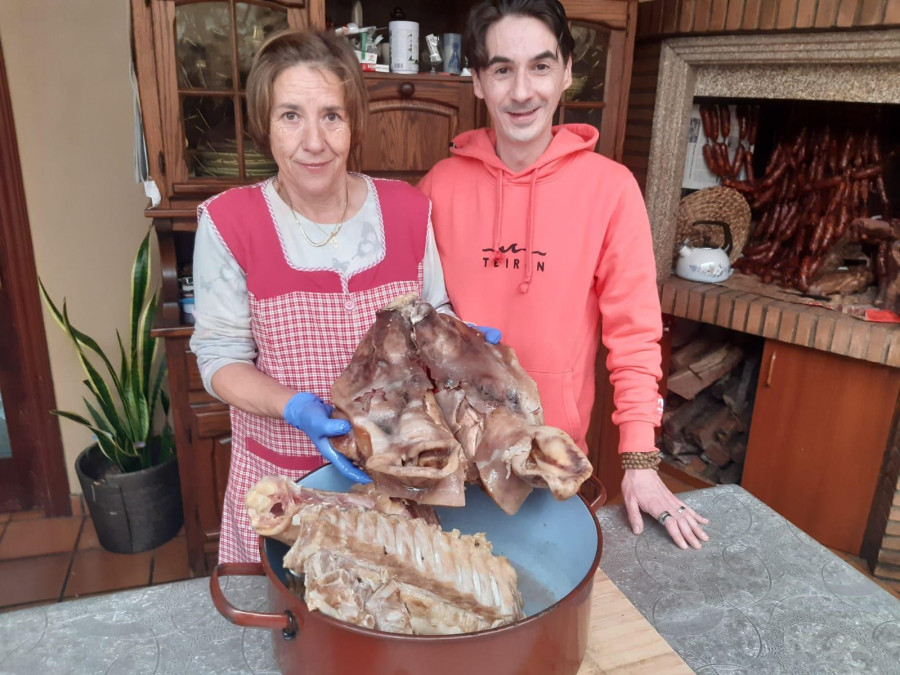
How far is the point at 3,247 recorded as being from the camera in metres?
2.46

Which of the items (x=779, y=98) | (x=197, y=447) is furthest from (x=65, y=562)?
(x=779, y=98)

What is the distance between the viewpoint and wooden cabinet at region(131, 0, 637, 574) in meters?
1.98

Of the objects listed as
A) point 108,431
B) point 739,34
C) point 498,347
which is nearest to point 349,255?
point 498,347

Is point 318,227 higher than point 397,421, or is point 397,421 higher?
point 318,227

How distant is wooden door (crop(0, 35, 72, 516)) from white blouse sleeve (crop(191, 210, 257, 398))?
63.6 inches

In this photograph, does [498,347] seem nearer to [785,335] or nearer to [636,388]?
[636,388]

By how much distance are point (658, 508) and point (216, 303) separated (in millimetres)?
857

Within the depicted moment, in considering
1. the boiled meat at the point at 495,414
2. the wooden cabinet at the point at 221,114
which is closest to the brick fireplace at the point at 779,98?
the wooden cabinet at the point at 221,114

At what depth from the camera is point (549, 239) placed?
141 cm

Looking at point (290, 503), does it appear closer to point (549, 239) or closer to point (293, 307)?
point (293, 307)

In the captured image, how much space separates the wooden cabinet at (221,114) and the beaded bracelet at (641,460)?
1.38 metres

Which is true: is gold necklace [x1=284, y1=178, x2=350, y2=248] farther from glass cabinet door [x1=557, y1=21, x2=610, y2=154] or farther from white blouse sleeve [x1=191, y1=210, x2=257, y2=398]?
glass cabinet door [x1=557, y1=21, x2=610, y2=154]

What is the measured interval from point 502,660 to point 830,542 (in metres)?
2.47

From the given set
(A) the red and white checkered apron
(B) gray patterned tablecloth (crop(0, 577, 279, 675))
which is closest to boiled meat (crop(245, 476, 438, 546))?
(B) gray patterned tablecloth (crop(0, 577, 279, 675))
